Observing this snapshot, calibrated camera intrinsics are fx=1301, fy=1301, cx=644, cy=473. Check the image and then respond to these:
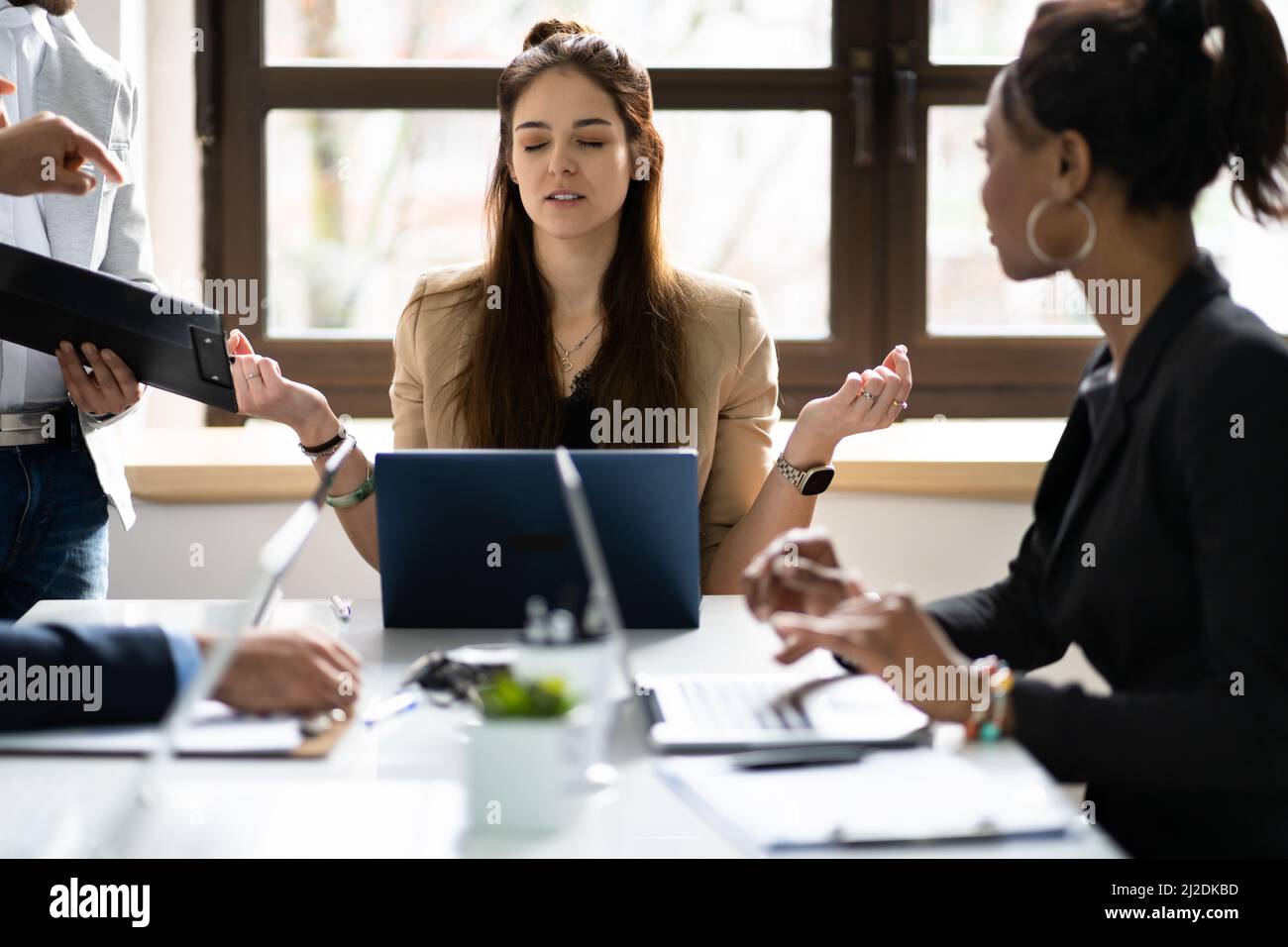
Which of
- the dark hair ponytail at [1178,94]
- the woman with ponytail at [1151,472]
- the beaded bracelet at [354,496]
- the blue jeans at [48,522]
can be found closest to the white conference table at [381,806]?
the woman with ponytail at [1151,472]

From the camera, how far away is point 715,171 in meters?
2.90

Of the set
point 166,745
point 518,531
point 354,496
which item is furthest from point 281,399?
point 166,745

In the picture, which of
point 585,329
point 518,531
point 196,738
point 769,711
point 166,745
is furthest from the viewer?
point 585,329

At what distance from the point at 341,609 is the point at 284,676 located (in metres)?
0.49

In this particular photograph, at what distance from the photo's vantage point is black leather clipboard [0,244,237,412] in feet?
5.31

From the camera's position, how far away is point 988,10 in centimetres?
288

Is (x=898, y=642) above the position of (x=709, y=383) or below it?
below

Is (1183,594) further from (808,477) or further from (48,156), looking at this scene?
(48,156)

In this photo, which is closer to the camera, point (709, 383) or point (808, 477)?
point (808, 477)

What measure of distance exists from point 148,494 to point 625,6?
143cm

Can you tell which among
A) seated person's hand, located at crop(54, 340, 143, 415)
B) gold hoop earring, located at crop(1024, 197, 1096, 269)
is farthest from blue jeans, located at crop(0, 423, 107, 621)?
gold hoop earring, located at crop(1024, 197, 1096, 269)

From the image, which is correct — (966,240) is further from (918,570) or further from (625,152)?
(625,152)

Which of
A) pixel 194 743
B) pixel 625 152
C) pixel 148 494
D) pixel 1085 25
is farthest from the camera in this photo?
pixel 148 494

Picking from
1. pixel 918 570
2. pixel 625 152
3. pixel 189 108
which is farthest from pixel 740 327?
pixel 189 108
